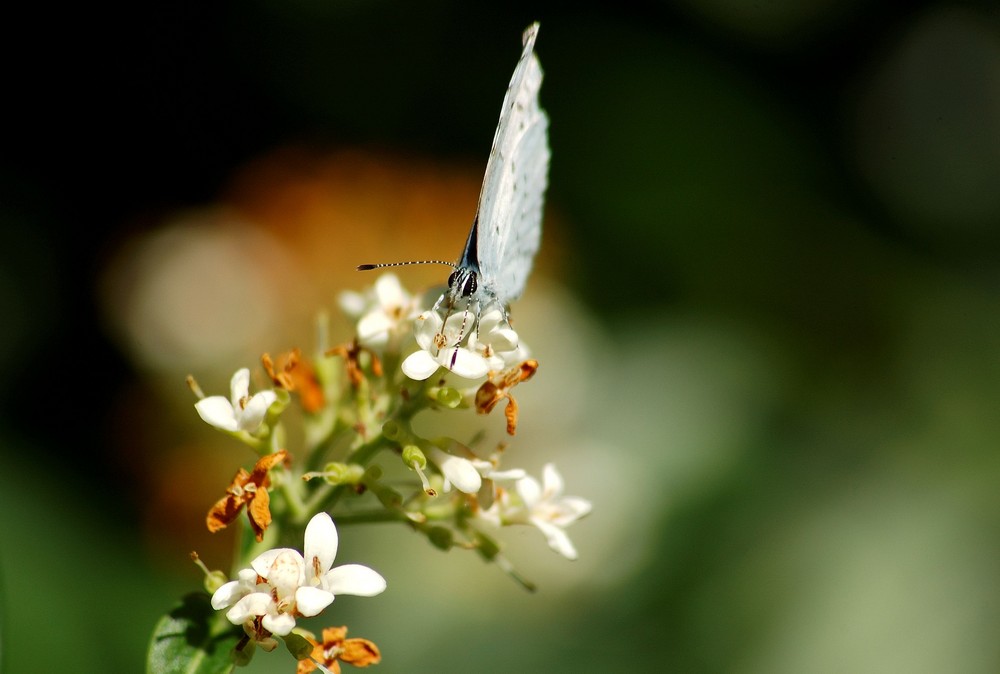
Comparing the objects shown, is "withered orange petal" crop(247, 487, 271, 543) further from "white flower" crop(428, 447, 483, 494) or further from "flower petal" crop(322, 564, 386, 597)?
"white flower" crop(428, 447, 483, 494)

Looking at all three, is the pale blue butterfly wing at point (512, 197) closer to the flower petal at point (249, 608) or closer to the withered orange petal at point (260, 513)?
the withered orange petal at point (260, 513)

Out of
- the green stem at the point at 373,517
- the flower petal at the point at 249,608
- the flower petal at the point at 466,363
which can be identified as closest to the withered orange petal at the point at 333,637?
the flower petal at the point at 249,608

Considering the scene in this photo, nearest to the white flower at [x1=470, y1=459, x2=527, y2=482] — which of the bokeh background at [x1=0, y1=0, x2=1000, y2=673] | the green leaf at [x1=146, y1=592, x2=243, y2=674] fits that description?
the green leaf at [x1=146, y1=592, x2=243, y2=674]

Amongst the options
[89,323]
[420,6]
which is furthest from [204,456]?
[420,6]

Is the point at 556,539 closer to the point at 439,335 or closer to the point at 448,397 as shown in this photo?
the point at 448,397

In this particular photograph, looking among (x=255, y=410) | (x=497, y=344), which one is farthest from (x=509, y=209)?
(x=255, y=410)

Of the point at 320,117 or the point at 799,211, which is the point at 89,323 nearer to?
the point at 320,117
